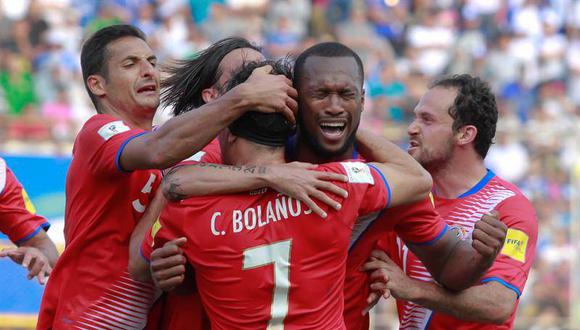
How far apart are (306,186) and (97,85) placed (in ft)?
5.93

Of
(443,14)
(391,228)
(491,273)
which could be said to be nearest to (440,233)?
(391,228)

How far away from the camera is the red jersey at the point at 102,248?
4910 mm

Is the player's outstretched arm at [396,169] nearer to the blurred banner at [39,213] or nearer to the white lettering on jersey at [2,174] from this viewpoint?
the white lettering on jersey at [2,174]

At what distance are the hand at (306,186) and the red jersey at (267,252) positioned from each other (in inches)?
1.9

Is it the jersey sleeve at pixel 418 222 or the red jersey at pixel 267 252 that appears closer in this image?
the red jersey at pixel 267 252

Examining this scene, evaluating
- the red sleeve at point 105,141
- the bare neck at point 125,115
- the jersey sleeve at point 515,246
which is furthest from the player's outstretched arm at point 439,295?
the bare neck at point 125,115

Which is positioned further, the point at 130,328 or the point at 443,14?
the point at 443,14

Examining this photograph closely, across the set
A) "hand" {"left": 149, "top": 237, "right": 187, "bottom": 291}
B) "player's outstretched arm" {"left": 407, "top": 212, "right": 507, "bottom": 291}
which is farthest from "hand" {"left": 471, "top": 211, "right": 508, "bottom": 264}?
"hand" {"left": 149, "top": 237, "right": 187, "bottom": 291}

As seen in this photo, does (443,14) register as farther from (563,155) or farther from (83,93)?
(83,93)

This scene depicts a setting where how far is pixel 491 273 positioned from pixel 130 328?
1.89 meters

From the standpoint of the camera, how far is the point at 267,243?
4.07m

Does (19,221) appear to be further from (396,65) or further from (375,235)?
(396,65)

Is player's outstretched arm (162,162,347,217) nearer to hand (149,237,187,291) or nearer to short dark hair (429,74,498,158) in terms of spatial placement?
hand (149,237,187,291)

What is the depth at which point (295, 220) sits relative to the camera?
13.4 feet
